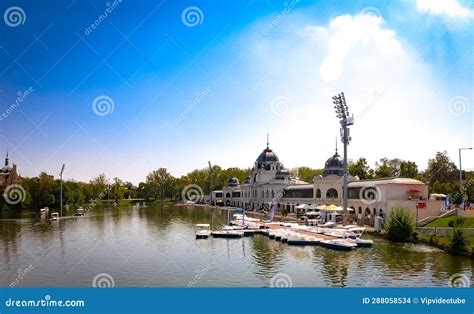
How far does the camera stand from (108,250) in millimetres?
33344

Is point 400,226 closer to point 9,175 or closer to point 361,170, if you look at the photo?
point 361,170

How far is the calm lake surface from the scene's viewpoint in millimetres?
22984

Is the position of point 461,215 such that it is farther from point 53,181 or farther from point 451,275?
point 53,181

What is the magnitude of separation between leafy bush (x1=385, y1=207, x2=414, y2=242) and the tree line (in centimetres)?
1232

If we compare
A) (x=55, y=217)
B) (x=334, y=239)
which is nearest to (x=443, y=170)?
(x=334, y=239)

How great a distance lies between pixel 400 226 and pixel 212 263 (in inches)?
674

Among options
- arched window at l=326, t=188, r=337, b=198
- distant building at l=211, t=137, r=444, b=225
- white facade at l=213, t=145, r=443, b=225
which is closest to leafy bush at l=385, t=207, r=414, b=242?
distant building at l=211, t=137, r=444, b=225

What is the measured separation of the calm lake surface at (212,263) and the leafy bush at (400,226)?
1441 mm

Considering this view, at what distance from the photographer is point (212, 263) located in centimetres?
2786

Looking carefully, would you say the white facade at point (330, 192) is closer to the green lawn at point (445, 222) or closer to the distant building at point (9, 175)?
the green lawn at point (445, 222)

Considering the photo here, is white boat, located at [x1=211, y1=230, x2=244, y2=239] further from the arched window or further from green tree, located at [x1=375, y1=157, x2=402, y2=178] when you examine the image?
green tree, located at [x1=375, y1=157, x2=402, y2=178]

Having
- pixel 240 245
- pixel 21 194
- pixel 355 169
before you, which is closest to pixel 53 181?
pixel 21 194

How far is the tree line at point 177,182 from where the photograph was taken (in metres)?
70.2

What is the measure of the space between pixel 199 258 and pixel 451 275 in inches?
597
